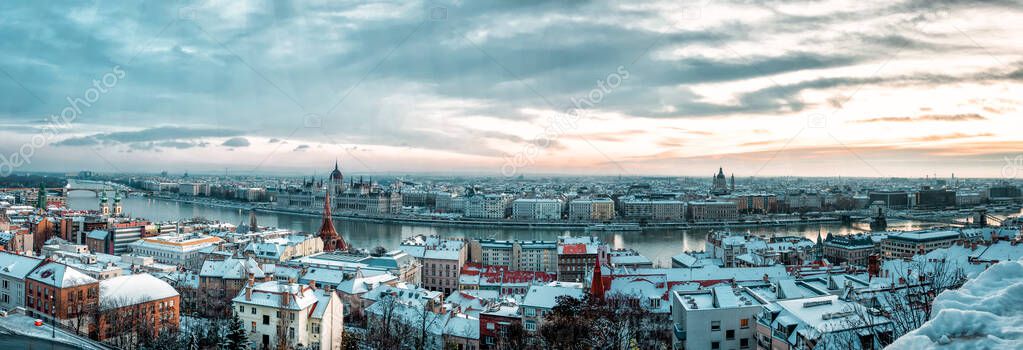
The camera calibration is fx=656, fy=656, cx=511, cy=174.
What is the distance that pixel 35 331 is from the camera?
6.55 m

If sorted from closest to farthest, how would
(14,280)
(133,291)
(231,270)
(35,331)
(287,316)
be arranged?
1. (35,331)
2. (287,316)
3. (133,291)
4. (14,280)
5. (231,270)

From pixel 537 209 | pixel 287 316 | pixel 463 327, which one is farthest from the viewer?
pixel 537 209

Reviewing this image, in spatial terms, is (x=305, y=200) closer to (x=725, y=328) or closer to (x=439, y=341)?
(x=439, y=341)

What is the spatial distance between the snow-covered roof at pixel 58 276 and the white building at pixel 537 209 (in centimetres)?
2456

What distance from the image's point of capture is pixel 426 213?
33.2m

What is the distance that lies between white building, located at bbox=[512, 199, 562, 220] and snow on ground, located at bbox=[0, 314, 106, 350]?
25.6m

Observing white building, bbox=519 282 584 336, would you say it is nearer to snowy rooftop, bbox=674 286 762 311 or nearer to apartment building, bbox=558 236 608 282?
snowy rooftop, bbox=674 286 762 311

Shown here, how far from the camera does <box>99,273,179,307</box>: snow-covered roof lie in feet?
24.8

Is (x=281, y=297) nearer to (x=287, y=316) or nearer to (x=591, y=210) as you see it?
(x=287, y=316)

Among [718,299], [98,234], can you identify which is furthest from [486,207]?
[718,299]

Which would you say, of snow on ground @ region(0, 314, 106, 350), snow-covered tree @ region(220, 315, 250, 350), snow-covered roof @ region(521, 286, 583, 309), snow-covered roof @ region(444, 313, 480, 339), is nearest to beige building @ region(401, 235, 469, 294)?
snow-covered roof @ region(521, 286, 583, 309)

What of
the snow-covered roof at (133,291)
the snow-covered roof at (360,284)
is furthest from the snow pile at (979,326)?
the snow-covered roof at (360,284)

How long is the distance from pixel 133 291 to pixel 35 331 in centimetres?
127

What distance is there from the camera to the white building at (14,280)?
27.9 feet
